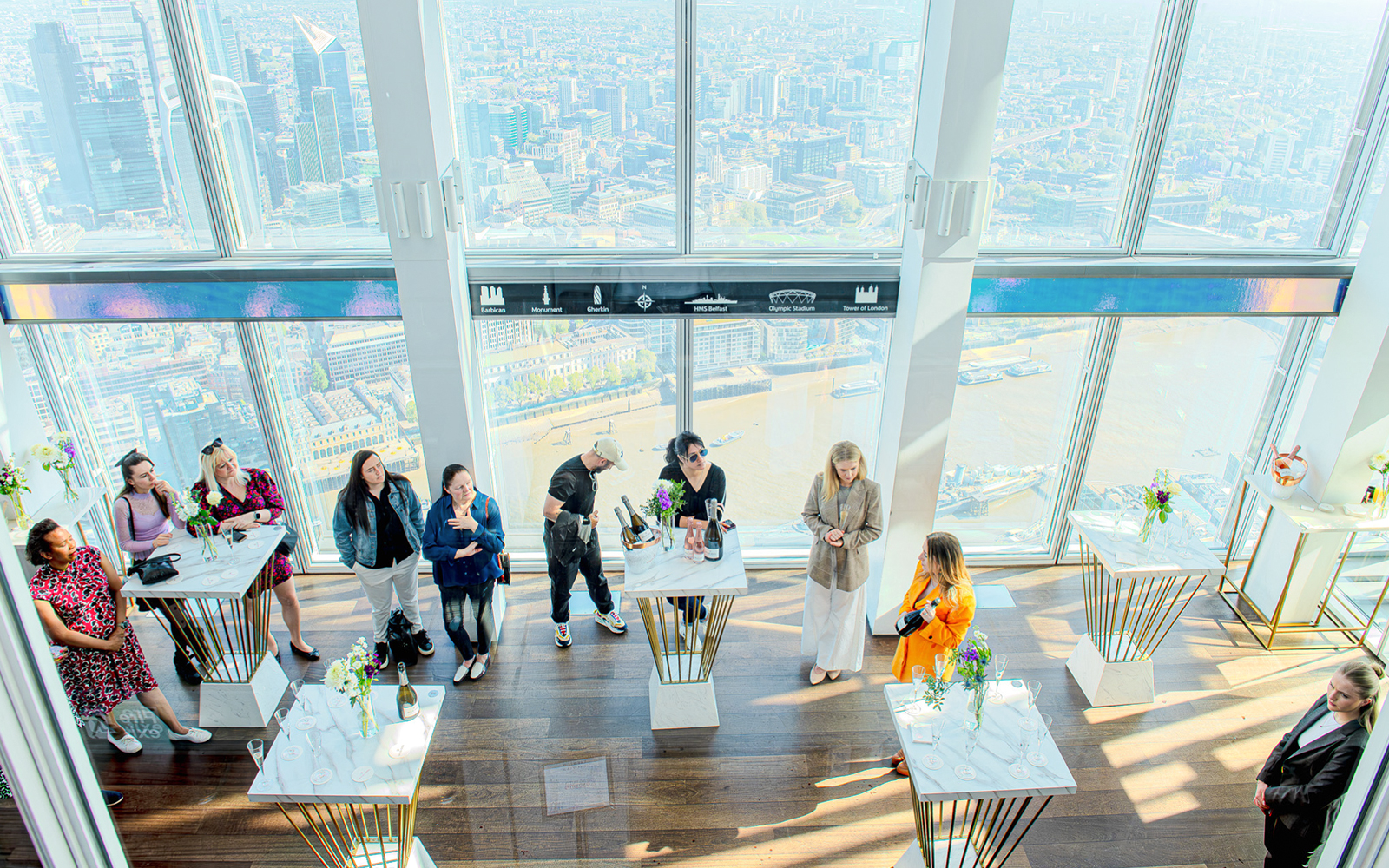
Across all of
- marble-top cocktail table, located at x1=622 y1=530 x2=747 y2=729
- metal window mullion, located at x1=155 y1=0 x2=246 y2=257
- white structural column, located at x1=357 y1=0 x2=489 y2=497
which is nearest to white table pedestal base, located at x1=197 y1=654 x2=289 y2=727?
white structural column, located at x1=357 y1=0 x2=489 y2=497

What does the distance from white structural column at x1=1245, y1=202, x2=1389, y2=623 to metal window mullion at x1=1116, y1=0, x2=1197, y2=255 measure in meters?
1.43

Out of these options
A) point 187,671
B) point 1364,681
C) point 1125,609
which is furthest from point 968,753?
point 187,671

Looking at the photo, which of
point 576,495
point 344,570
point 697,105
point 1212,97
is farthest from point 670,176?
point 344,570

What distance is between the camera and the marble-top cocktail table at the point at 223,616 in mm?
4723

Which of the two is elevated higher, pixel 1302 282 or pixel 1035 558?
pixel 1302 282

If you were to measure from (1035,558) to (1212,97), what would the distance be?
3.57 m

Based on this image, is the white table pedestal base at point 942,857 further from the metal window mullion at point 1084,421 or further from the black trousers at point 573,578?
the metal window mullion at point 1084,421

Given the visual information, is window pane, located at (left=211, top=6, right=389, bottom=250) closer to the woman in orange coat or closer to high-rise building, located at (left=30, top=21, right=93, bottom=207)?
high-rise building, located at (left=30, top=21, right=93, bottom=207)

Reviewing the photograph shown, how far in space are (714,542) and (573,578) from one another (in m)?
1.27

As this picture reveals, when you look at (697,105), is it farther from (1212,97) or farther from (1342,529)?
(1342,529)

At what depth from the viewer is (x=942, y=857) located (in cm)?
412

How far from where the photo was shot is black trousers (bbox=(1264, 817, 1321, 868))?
12.2 feet

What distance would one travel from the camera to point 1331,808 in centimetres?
347

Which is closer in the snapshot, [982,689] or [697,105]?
[982,689]
